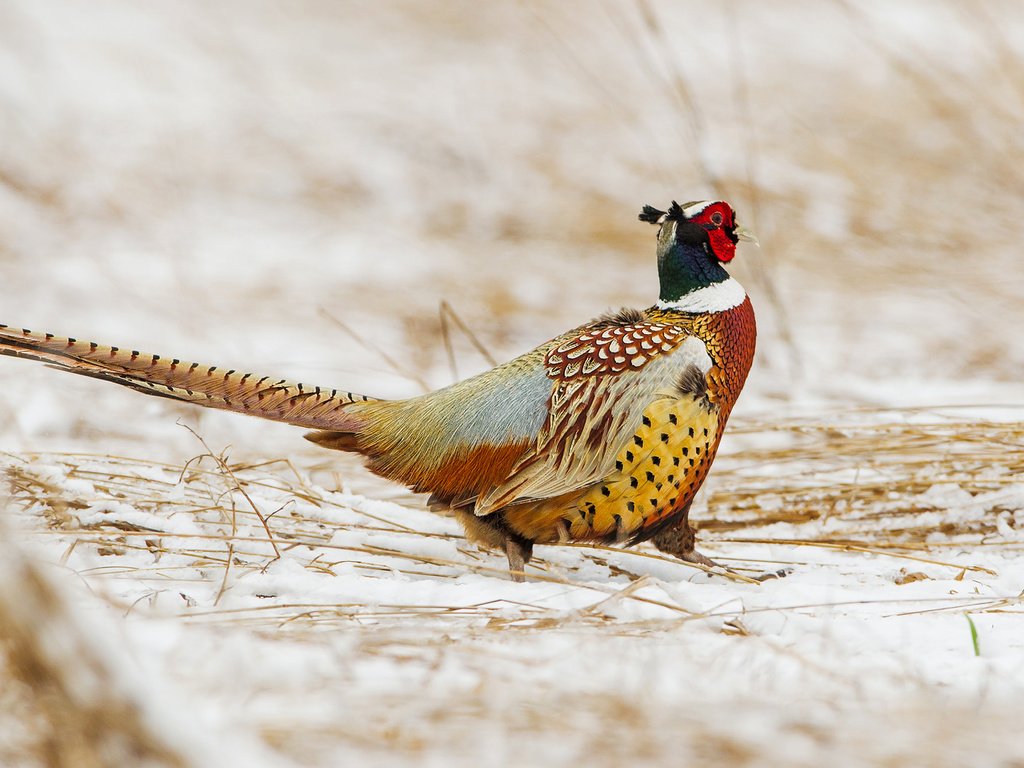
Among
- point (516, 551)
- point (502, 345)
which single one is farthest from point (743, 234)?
point (502, 345)

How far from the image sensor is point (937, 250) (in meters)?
6.78

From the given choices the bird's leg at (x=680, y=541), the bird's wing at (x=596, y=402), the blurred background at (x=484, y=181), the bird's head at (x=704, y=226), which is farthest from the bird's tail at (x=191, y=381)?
the blurred background at (x=484, y=181)

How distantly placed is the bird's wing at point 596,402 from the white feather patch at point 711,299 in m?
0.13

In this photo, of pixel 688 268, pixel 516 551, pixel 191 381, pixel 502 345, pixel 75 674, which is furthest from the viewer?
pixel 502 345

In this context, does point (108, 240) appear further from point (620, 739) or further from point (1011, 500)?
point (620, 739)

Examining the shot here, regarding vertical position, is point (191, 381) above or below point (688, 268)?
below

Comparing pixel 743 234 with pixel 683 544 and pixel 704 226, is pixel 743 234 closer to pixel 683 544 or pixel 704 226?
A: pixel 704 226

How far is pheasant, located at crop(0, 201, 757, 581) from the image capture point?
300 centimetres

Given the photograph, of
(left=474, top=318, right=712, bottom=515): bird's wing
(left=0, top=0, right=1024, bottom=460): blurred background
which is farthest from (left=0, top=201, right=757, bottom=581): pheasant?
(left=0, top=0, right=1024, bottom=460): blurred background

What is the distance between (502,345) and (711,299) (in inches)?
149

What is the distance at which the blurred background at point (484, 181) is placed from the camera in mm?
6277

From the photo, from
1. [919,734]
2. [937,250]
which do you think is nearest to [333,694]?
[919,734]

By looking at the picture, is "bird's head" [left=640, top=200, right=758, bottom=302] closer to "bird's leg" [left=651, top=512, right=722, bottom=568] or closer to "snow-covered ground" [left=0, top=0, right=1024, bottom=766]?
"bird's leg" [left=651, top=512, right=722, bottom=568]

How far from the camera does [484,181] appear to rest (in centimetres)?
937
